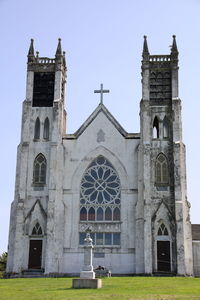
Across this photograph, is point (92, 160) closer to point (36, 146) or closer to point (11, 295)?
point (36, 146)

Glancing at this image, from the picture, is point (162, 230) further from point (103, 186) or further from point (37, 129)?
point (37, 129)

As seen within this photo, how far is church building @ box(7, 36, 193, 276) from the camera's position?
116ft

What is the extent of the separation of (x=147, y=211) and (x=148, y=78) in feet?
39.4

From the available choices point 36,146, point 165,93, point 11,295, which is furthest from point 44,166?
point 11,295

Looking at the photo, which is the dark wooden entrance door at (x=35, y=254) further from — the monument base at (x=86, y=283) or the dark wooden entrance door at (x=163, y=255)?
the monument base at (x=86, y=283)

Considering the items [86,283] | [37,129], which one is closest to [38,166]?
[37,129]

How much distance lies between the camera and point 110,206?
37188 millimetres

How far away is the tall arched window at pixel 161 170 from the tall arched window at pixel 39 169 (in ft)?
31.5

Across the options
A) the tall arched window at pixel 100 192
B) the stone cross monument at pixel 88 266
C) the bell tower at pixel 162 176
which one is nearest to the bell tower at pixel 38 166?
the tall arched window at pixel 100 192

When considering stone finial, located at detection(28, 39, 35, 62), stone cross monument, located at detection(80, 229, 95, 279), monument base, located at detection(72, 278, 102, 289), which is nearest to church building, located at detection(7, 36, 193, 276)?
stone finial, located at detection(28, 39, 35, 62)

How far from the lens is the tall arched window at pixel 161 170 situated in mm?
Result: 36894

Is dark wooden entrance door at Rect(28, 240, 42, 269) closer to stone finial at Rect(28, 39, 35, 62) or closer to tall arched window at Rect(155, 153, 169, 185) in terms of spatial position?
tall arched window at Rect(155, 153, 169, 185)

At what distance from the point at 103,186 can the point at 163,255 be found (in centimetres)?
750

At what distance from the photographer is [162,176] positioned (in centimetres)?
3703
